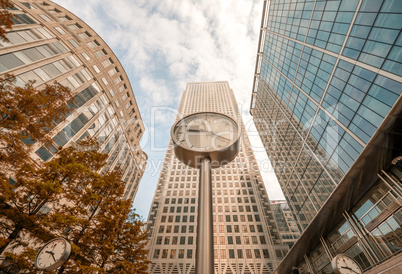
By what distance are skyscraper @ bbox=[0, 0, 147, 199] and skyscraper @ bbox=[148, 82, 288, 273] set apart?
14.6 metres

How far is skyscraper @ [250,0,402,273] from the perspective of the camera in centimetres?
1005

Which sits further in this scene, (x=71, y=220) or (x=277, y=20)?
(x=277, y=20)

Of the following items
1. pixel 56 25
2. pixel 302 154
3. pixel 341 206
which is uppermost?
pixel 56 25

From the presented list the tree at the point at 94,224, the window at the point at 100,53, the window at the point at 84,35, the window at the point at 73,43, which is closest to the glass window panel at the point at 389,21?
the tree at the point at 94,224

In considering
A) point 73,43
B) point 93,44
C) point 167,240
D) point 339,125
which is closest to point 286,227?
point 167,240

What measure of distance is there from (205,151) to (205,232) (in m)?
1.56

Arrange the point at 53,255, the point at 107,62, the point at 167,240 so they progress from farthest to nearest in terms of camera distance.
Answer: the point at 167,240 → the point at 107,62 → the point at 53,255

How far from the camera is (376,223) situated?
1038cm

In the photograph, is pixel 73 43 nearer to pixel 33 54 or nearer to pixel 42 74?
pixel 33 54

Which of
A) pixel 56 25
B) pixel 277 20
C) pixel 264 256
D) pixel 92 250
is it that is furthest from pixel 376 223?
pixel 277 20

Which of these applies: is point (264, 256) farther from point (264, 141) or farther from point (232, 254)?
point (264, 141)

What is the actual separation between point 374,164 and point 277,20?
112 feet

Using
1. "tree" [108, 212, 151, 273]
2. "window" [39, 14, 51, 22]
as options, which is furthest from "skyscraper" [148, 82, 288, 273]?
"window" [39, 14, 51, 22]

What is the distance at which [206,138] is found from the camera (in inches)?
179
